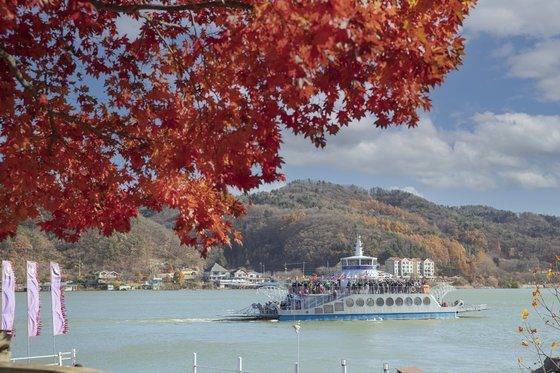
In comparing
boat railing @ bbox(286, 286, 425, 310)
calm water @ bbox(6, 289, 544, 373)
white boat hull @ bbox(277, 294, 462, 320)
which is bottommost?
calm water @ bbox(6, 289, 544, 373)

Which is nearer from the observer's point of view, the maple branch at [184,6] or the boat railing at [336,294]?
the maple branch at [184,6]

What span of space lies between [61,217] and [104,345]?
4684 cm

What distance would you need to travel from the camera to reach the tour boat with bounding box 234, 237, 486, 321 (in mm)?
67938

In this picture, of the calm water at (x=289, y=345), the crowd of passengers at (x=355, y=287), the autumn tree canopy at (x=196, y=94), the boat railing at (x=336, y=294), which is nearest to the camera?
the autumn tree canopy at (x=196, y=94)

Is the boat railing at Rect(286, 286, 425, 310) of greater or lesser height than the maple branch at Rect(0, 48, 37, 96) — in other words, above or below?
below

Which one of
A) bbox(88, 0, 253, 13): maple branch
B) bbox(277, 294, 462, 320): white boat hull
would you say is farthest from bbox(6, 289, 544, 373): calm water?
bbox(88, 0, 253, 13): maple branch

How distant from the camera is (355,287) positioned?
2675 inches

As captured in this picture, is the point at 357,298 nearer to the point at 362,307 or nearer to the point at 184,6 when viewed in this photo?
the point at 362,307

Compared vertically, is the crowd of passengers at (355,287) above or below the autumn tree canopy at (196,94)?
below

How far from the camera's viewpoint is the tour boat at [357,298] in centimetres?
6794

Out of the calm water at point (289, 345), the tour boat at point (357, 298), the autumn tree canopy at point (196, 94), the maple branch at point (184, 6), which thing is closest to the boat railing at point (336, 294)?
the tour boat at point (357, 298)

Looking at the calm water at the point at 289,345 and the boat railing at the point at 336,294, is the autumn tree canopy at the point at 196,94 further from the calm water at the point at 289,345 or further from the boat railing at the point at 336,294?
the boat railing at the point at 336,294

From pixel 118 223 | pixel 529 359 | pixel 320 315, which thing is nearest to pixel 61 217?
pixel 118 223

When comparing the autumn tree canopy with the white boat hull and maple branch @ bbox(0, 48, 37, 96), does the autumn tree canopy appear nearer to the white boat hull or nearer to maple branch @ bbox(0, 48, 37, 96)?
maple branch @ bbox(0, 48, 37, 96)
